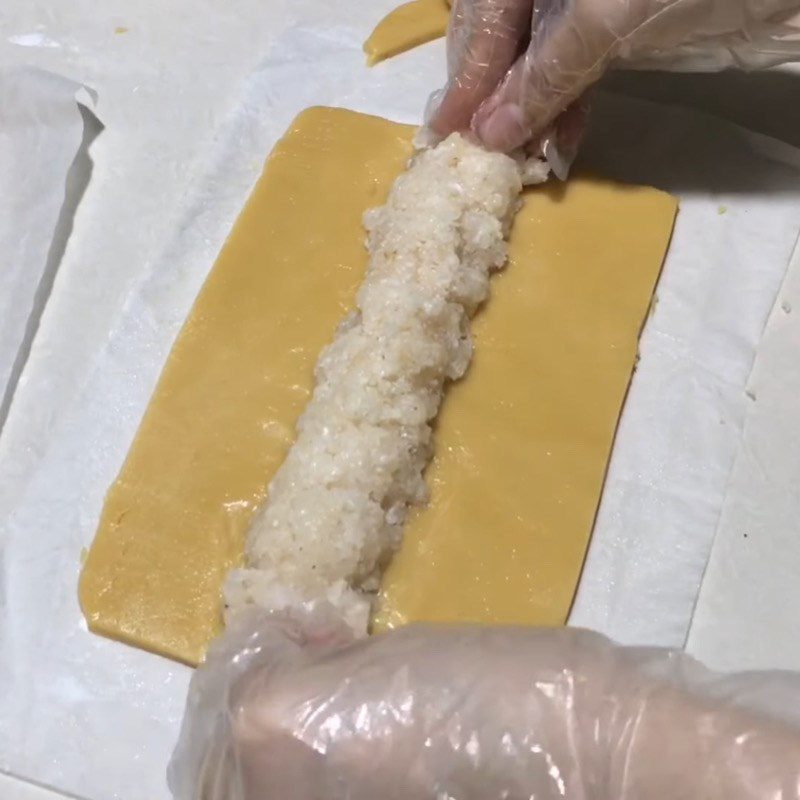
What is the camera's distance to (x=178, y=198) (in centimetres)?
186

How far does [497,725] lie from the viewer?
1076 millimetres

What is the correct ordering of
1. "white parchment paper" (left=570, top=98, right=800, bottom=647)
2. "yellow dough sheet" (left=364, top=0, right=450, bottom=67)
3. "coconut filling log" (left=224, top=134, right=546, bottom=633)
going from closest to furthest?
"coconut filling log" (left=224, top=134, right=546, bottom=633), "white parchment paper" (left=570, top=98, right=800, bottom=647), "yellow dough sheet" (left=364, top=0, right=450, bottom=67)

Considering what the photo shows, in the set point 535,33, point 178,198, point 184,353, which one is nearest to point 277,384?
point 184,353

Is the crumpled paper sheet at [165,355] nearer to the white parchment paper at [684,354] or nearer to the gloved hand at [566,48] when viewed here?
the white parchment paper at [684,354]

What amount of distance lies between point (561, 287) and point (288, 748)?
94 cm

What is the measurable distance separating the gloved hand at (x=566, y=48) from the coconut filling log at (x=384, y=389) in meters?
0.07

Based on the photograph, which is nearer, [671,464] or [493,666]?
[493,666]

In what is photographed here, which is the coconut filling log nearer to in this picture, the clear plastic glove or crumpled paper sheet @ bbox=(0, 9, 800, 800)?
the clear plastic glove

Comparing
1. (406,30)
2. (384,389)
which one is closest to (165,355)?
(384,389)

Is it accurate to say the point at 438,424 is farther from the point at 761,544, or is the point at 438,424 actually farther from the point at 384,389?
the point at 761,544

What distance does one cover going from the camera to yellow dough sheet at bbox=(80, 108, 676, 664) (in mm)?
1439

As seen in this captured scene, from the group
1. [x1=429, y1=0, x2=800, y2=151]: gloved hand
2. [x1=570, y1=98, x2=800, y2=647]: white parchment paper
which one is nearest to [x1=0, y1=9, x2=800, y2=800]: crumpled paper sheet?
[x1=570, y1=98, x2=800, y2=647]: white parchment paper

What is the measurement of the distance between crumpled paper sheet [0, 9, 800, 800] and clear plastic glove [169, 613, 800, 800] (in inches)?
11.0

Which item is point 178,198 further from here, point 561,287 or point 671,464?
point 671,464
